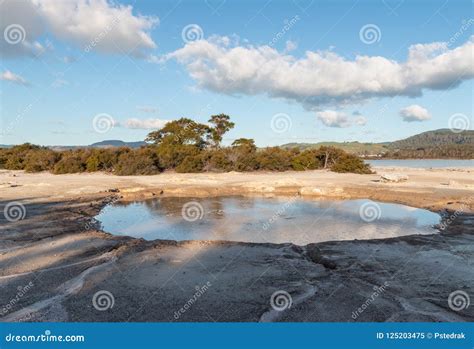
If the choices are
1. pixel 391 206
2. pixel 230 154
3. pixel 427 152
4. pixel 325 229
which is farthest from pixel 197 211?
pixel 427 152

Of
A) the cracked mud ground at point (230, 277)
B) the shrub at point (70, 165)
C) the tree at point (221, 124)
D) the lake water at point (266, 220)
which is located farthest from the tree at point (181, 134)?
the cracked mud ground at point (230, 277)

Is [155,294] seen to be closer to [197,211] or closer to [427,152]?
[197,211]

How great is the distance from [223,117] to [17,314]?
52.9 m

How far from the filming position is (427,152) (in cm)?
11375

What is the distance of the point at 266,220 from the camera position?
16.9 metres
